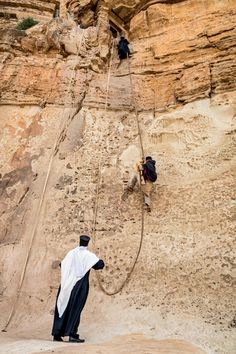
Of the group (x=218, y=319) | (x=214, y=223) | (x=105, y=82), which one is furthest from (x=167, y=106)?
(x=218, y=319)

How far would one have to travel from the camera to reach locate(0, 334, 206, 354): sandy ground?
4.23m

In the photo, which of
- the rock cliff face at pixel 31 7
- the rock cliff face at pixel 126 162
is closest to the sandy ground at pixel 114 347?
the rock cliff face at pixel 126 162

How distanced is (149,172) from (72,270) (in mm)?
→ 3331

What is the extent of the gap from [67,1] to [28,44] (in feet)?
16.3

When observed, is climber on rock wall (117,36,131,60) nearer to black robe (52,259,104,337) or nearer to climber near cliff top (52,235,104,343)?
climber near cliff top (52,235,104,343)

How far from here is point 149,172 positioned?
805 centimetres

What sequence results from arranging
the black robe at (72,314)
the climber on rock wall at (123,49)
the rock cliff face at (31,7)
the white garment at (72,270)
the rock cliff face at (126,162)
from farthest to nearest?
the rock cliff face at (31,7) < the climber on rock wall at (123,49) < the rock cliff face at (126,162) < the white garment at (72,270) < the black robe at (72,314)

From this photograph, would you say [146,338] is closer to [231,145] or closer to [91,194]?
[91,194]

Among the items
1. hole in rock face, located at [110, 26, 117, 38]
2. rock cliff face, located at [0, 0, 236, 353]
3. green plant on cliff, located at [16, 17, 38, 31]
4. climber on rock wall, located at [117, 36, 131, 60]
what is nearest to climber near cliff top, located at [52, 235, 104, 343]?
rock cliff face, located at [0, 0, 236, 353]

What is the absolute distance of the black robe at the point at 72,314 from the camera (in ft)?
16.5

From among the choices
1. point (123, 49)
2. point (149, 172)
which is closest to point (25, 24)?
point (123, 49)

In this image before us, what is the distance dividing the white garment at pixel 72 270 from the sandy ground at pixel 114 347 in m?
0.60

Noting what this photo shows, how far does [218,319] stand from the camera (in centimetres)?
561

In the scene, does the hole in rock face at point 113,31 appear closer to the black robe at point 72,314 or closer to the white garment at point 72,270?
the white garment at point 72,270
